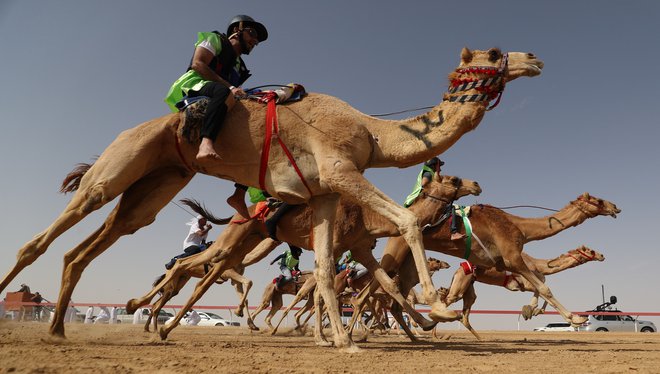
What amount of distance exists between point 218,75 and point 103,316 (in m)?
23.4

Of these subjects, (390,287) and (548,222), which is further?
(548,222)

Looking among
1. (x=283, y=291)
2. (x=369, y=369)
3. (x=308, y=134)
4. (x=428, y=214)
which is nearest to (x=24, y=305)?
(x=283, y=291)

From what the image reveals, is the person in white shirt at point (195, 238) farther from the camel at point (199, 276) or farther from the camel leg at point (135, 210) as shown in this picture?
the camel leg at point (135, 210)

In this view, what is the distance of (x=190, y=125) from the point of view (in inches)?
232

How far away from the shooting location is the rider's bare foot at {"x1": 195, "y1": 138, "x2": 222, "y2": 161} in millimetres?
5602

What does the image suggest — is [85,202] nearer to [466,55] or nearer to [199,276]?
[466,55]

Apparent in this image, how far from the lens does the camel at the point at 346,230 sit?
8.52 metres

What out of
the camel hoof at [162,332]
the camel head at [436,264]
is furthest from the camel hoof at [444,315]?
the camel head at [436,264]

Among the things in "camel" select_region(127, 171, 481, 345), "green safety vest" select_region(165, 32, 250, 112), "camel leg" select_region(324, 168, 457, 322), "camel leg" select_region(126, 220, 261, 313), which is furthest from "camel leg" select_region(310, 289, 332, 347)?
"green safety vest" select_region(165, 32, 250, 112)

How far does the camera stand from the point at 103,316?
25734 mm

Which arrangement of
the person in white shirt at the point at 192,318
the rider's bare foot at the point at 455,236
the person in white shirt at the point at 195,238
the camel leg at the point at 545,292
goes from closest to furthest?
the rider's bare foot at the point at 455,236
the camel leg at the point at 545,292
the person in white shirt at the point at 195,238
the person in white shirt at the point at 192,318

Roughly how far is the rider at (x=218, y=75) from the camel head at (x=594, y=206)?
10.7 metres

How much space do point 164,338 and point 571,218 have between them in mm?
11197

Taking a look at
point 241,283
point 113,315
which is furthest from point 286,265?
point 113,315
